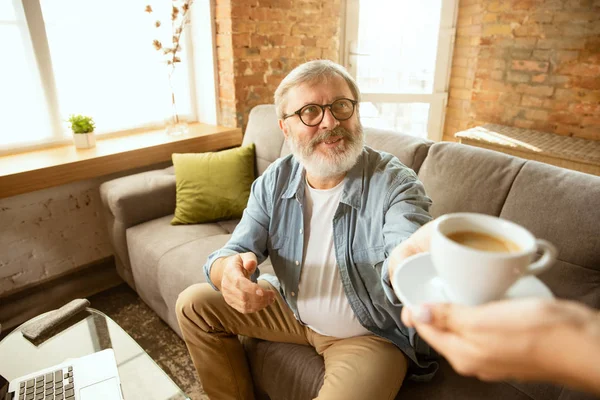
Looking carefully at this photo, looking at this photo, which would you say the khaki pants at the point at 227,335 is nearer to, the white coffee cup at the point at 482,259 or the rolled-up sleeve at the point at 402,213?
the rolled-up sleeve at the point at 402,213

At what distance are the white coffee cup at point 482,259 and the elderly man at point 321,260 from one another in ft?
1.38

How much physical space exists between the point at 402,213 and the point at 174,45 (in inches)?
84.3

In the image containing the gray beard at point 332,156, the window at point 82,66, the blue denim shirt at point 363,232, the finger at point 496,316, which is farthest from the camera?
the window at point 82,66

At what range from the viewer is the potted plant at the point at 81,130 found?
224cm

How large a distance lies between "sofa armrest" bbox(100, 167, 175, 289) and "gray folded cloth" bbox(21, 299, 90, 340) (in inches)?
26.3

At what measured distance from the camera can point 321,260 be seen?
3.97 feet

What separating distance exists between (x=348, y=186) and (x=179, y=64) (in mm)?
2040

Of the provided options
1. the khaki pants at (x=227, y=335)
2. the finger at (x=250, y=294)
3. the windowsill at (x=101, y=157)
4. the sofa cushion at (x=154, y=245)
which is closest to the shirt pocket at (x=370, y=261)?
the khaki pants at (x=227, y=335)

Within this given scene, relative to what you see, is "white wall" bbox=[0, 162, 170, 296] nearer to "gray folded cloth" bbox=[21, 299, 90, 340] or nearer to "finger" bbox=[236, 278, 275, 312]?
"gray folded cloth" bbox=[21, 299, 90, 340]

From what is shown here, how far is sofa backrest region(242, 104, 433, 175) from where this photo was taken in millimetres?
1558

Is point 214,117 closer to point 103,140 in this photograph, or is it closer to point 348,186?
point 103,140

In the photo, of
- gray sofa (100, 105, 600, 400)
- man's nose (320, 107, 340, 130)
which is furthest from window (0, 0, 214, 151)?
man's nose (320, 107, 340, 130)

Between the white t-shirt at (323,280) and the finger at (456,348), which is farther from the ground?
the finger at (456,348)

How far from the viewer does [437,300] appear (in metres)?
0.60
